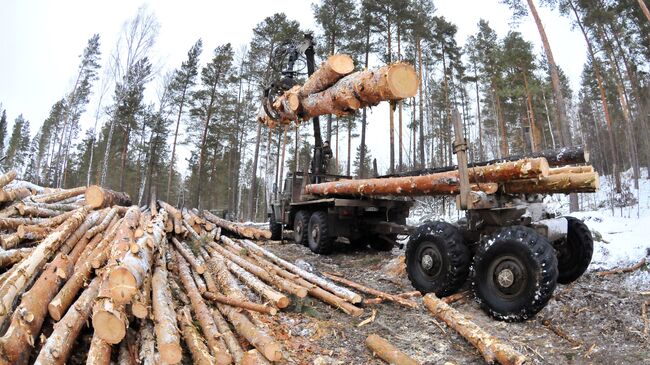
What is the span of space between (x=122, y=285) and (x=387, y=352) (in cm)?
243

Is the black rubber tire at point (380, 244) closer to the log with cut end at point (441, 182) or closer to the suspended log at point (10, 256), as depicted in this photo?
the log with cut end at point (441, 182)

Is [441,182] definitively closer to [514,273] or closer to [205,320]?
[514,273]

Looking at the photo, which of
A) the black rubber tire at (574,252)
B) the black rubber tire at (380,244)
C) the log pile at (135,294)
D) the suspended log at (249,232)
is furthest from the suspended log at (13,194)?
the black rubber tire at (574,252)

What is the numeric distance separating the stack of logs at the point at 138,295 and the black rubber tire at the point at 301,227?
2.52 meters

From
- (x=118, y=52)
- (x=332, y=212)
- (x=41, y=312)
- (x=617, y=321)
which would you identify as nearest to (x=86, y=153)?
(x=118, y=52)

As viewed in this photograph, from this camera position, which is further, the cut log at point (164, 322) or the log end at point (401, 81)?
the log end at point (401, 81)

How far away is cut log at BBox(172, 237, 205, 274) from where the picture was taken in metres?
5.31

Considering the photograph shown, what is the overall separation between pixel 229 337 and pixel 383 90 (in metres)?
3.58

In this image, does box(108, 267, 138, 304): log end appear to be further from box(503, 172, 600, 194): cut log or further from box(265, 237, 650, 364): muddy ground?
box(503, 172, 600, 194): cut log

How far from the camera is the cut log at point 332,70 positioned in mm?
5965

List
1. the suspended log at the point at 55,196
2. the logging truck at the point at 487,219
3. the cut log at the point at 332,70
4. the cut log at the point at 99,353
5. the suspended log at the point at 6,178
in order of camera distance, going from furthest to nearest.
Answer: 1. the suspended log at the point at 55,196
2. the suspended log at the point at 6,178
3. the cut log at the point at 332,70
4. the logging truck at the point at 487,219
5. the cut log at the point at 99,353

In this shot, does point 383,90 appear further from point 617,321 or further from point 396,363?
point 617,321

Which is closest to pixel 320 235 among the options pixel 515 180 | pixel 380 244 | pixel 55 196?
pixel 380 244

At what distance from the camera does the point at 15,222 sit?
6012 millimetres
